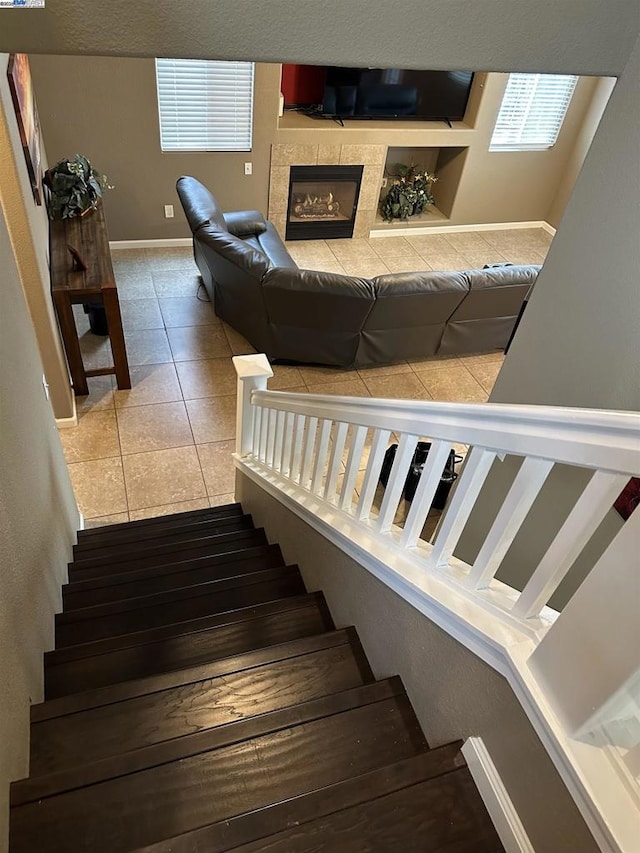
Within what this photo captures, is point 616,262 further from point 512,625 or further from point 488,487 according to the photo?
point 512,625

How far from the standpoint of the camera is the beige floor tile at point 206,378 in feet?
15.2

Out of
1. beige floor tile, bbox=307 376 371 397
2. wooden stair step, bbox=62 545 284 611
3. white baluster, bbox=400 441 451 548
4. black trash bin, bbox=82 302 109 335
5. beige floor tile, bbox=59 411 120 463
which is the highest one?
white baluster, bbox=400 441 451 548

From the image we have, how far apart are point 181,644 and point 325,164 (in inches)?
221

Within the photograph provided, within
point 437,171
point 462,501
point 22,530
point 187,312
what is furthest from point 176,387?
point 437,171

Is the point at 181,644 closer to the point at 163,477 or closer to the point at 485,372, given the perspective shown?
the point at 163,477

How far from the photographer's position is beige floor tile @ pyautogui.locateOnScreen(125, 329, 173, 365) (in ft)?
Result: 16.0

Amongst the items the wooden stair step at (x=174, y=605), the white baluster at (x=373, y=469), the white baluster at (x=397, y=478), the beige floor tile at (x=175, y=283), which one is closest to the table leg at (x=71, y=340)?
the beige floor tile at (x=175, y=283)

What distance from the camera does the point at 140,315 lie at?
532 centimetres

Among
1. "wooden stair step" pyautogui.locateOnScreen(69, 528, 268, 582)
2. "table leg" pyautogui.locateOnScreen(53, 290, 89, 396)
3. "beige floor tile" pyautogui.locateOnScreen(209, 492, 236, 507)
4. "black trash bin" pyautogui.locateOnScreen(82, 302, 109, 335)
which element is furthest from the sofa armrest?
"wooden stair step" pyautogui.locateOnScreen(69, 528, 268, 582)

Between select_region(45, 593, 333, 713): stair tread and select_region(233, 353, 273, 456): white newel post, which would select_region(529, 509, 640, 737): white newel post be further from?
select_region(233, 353, 273, 456): white newel post

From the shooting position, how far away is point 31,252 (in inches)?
128

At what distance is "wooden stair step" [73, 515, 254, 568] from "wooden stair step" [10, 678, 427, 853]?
1418 millimetres

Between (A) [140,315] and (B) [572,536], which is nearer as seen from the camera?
(B) [572,536]

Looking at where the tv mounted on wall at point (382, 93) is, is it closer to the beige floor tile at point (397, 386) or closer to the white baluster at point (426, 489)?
the beige floor tile at point (397, 386)
